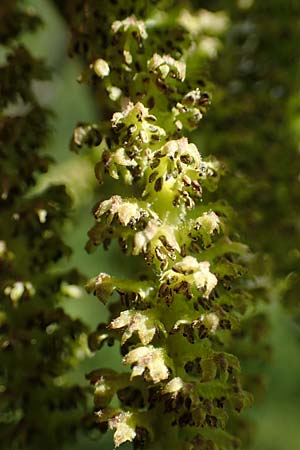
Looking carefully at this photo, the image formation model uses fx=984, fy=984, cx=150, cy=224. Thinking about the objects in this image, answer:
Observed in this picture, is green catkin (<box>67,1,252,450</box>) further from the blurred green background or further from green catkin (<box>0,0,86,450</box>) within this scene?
the blurred green background

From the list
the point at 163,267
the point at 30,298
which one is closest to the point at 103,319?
the point at 30,298

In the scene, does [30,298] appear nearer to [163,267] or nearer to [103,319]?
[163,267]

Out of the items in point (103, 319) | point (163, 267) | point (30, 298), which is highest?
point (103, 319)

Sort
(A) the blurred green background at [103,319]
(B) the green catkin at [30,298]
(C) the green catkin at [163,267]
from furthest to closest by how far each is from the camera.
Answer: (A) the blurred green background at [103,319]
(B) the green catkin at [30,298]
(C) the green catkin at [163,267]

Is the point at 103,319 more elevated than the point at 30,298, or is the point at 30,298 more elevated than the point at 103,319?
the point at 103,319

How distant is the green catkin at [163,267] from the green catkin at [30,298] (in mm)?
200

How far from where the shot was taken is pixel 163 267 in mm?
1344

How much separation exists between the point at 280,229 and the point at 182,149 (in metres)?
0.65

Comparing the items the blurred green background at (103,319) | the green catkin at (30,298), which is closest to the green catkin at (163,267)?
the green catkin at (30,298)

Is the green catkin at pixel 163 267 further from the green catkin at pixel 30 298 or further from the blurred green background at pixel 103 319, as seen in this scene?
the blurred green background at pixel 103 319

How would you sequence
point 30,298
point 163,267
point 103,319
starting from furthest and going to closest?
→ 1. point 103,319
2. point 30,298
3. point 163,267

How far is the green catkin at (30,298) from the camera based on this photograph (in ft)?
5.48

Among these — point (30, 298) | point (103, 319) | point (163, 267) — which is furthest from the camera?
point (103, 319)

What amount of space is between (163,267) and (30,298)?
0.40 m
